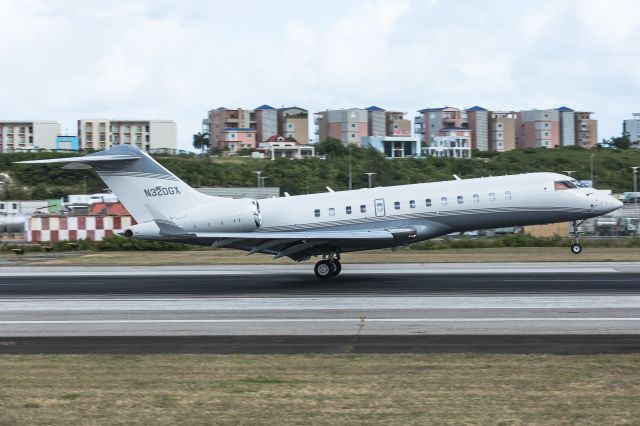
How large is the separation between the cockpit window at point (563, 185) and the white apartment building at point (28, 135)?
131 m

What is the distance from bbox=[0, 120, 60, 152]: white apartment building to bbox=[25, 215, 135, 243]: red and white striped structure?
101324mm

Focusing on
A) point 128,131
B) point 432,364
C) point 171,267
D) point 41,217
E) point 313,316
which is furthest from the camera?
point 128,131

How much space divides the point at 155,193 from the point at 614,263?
17.0 meters

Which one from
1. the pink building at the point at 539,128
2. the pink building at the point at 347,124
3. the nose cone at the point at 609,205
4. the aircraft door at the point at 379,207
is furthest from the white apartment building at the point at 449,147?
the aircraft door at the point at 379,207

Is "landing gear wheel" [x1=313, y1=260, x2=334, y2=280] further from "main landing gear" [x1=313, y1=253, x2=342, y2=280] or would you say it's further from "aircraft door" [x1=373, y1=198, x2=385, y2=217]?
"aircraft door" [x1=373, y1=198, x2=385, y2=217]

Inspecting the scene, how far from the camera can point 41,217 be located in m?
51.0

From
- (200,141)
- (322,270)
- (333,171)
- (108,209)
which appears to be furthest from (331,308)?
(200,141)

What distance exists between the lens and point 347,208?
2769 cm

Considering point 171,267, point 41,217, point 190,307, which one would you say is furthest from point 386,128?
point 190,307

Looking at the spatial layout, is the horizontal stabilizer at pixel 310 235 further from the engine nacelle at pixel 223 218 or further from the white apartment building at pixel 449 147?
the white apartment building at pixel 449 147

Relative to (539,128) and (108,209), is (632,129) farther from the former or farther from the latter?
(108,209)

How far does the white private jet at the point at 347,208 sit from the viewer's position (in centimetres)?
2719

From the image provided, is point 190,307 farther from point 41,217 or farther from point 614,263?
point 41,217

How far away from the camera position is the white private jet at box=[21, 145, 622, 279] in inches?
1070
